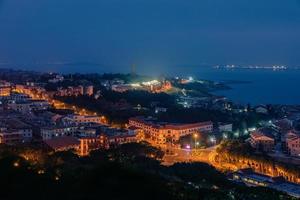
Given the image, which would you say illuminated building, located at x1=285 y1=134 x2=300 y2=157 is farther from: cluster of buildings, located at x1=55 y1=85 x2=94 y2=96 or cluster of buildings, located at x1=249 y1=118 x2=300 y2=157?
cluster of buildings, located at x1=55 y1=85 x2=94 y2=96

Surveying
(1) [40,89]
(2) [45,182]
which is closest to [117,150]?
(2) [45,182]

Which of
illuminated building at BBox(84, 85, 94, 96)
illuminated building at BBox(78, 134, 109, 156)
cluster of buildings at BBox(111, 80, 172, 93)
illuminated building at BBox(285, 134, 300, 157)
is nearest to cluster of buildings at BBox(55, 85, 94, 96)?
illuminated building at BBox(84, 85, 94, 96)

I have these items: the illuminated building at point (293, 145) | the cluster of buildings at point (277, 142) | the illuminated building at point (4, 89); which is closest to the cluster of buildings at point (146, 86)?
the illuminated building at point (4, 89)

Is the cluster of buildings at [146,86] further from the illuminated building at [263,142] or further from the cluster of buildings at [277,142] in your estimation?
the illuminated building at [263,142]

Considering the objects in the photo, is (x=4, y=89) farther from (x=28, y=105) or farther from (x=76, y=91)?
(x=28, y=105)

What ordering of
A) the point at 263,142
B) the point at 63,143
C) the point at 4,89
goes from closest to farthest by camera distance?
the point at 63,143, the point at 263,142, the point at 4,89

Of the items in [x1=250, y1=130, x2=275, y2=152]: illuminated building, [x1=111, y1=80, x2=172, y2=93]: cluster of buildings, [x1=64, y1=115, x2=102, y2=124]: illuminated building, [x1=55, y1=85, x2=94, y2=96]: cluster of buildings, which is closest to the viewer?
[x1=250, y1=130, x2=275, y2=152]: illuminated building

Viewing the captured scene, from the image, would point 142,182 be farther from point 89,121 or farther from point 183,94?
point 183,94

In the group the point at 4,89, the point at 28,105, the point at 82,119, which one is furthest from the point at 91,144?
the point at 4,89
